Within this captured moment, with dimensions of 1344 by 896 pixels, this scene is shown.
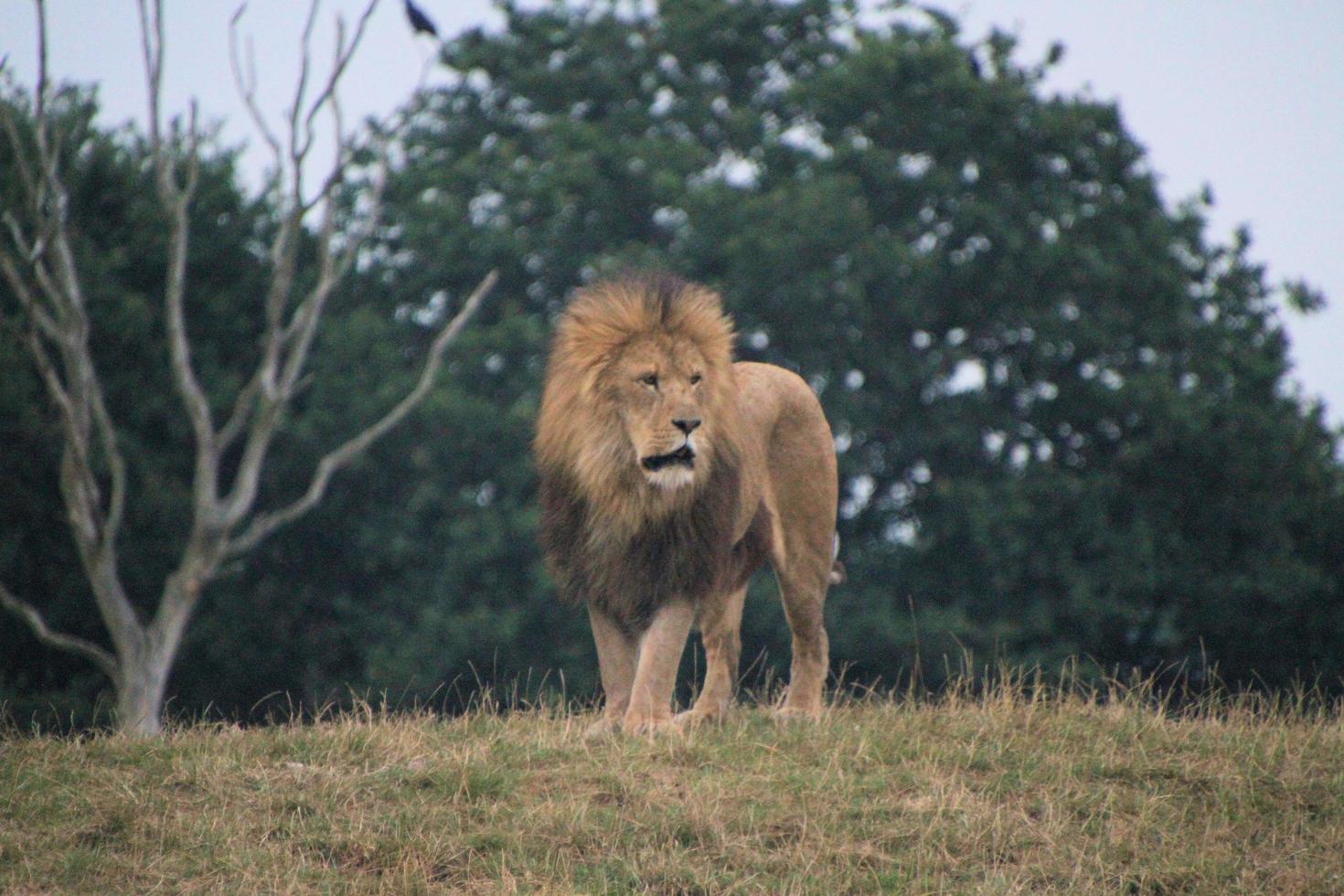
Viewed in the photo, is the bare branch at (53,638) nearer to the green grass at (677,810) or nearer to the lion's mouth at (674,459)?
the green grass at (677,810)

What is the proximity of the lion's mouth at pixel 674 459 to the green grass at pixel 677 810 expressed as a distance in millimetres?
982

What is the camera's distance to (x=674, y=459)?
662cm

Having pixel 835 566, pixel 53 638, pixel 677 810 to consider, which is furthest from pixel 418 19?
pixel 677 810

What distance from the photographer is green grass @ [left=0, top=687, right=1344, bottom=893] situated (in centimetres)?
512

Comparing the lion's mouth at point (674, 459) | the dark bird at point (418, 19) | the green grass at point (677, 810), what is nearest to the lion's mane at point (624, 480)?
the lion's mouth at point (674, 459)

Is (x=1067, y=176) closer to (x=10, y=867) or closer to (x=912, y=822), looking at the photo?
(x=912, y=822)

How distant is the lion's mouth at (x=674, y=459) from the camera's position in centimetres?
661

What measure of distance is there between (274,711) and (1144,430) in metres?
9.18

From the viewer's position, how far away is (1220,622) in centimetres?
1786

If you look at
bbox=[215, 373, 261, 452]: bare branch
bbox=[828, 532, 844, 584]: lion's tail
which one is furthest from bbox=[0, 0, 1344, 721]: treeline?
bbox=[828, 532, 844, 584]: lion's tail

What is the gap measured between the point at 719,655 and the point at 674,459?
1.19 metres

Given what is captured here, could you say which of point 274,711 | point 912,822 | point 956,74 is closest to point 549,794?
point 912,822

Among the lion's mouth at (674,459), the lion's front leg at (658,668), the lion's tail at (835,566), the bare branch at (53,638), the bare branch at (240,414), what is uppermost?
the bare branch at (240,414)

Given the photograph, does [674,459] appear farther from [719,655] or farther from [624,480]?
[719,655]
